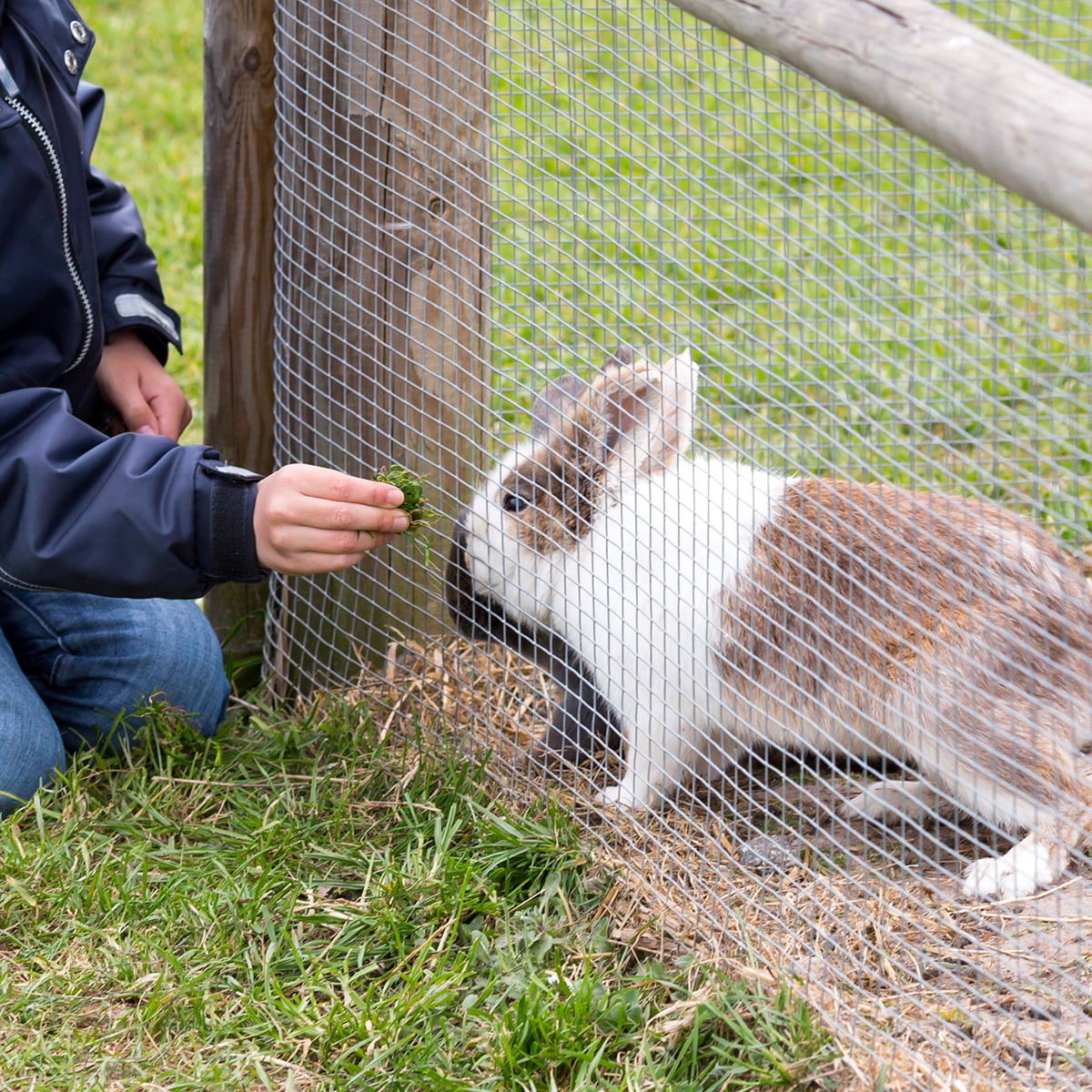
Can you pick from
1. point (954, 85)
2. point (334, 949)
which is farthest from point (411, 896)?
point (954, 85)

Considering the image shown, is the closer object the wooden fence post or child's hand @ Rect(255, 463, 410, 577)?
child's hand @ Rect(255, 463, 410, 577)

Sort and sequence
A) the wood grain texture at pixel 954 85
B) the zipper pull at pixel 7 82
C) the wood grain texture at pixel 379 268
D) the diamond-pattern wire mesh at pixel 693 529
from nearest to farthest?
A: the wood grain texture at pixel 954 85 < the diamond-pattern wire mesh at pixel 693 529 < the zipper pull at pixel 7 82 < the wood grain texture at pixel 379 268

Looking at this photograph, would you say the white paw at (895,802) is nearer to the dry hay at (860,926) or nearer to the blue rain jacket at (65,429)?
the dry hay at (860,926)

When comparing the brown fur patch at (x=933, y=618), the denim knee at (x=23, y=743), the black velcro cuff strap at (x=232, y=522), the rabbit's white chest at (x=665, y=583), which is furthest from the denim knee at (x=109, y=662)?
the brown fur patch at (x=933, y=618)

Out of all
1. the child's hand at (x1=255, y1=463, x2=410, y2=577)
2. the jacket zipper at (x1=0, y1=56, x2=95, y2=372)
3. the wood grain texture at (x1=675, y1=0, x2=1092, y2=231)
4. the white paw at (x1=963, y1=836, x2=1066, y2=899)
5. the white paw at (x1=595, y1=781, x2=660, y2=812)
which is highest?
the wood grain texture at (x1=675, y1=0, x2=1092, y2=231)

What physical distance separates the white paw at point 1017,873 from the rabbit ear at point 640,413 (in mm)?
896

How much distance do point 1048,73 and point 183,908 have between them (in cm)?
178

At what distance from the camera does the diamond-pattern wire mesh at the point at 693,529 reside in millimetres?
1908

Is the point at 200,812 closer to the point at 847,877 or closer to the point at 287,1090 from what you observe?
the point at 287,1090

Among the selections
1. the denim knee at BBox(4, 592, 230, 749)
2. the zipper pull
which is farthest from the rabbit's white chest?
the zipper pull

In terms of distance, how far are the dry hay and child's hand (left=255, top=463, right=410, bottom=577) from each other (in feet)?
1.84

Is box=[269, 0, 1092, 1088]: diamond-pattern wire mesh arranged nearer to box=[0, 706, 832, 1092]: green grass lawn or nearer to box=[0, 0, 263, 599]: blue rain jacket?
box=[0, 706, 832, 1092]: green grass lawn

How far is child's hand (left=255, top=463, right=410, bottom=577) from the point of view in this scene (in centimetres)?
206

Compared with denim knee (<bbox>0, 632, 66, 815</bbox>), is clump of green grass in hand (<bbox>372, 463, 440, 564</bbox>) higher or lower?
higher
